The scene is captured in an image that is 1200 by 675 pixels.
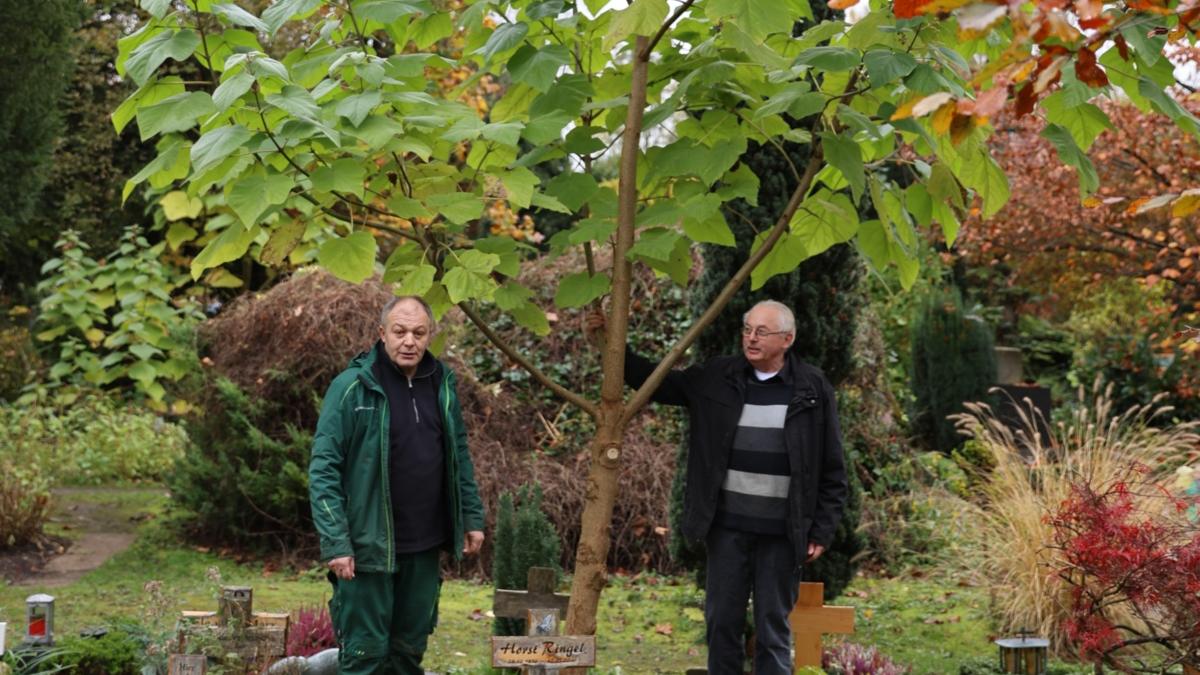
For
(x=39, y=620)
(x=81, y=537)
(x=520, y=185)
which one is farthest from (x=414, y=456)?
(x=81, y=537)

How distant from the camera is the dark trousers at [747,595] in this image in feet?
15.7

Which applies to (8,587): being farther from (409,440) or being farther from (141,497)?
(409,440)

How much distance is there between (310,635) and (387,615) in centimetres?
141

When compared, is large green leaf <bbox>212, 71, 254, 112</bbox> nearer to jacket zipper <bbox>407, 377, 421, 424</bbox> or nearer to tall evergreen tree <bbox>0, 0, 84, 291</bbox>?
jacket zipper <bbox>407, 377, 421, 424</bbox>

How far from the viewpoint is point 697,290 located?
6.31 metres

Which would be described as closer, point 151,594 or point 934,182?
point 934,182

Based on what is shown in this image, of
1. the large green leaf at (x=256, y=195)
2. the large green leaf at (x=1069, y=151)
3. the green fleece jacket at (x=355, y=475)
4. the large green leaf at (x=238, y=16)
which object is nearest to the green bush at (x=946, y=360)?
the green fleece jacket at (x=355, y=475)

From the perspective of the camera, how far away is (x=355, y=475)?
167 inches

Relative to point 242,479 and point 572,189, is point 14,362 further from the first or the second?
point 572,189

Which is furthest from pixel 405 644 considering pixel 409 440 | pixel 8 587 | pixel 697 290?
pixel 8 587

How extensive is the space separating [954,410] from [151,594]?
8864mm

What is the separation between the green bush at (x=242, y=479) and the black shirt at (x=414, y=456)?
4.12 metres

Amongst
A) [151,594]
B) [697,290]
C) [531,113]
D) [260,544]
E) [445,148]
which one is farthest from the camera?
[260,544]

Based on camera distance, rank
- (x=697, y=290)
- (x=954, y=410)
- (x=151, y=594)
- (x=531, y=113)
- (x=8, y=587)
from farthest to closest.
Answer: (x=954, y=410), (x=8, y=587), (x=697, y=290), (x=151, y=594), (x=531, y=113)
